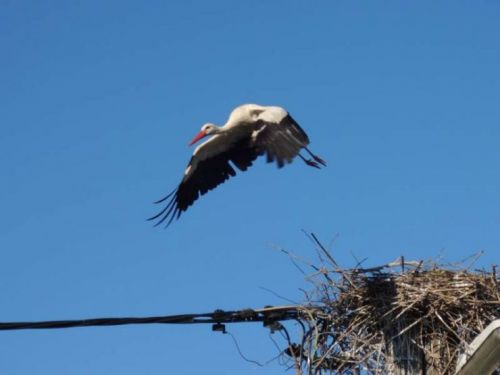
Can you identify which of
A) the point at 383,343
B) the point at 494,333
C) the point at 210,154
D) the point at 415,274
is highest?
the point at 210,154

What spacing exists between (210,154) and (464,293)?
15.2 feet

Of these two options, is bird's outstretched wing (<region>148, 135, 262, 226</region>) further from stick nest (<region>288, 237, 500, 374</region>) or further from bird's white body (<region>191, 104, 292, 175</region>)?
stick nest (<region>288, 237, 500, 374</region>)

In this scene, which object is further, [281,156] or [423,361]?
[281,156]

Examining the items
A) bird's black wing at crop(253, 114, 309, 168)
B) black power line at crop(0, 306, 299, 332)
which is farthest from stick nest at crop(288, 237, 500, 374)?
bird's black wing at crop(253, 114, 309, 168)

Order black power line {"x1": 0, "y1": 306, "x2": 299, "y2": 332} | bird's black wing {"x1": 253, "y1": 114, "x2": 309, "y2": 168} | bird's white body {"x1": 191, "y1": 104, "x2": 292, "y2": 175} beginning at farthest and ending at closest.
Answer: bird's white body {"x1": 191, "y1": 104, "x2": 292, "y2": 175}
bird's black wing {"x1": 253, "y1": 114, "x2": 309, "y2": 168}
black power line {"x1": 0, "y1": 306, "x2": 299, "y2": 332}

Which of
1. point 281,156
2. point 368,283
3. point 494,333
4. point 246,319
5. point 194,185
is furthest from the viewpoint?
point 194,185

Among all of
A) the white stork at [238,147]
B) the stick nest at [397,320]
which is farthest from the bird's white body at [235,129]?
the stick nest at [397,320]

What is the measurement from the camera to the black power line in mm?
5892

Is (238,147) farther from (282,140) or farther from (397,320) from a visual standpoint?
(397,320)

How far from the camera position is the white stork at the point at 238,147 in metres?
9.93

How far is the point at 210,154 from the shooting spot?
37.2 ft

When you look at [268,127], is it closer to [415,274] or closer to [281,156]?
[281,156]

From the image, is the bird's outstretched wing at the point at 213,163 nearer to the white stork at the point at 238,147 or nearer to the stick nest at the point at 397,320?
the white stork at the point at 238,147

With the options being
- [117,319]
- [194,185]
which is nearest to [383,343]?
[117,319]
